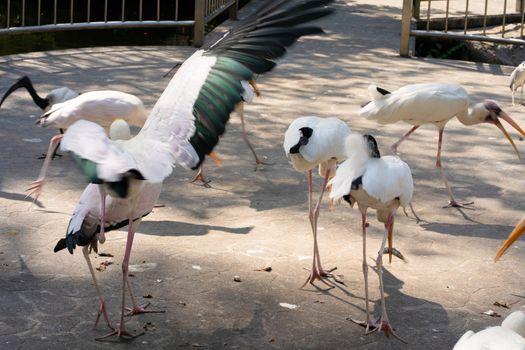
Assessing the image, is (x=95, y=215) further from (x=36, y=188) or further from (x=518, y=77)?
(x=518, y=77)

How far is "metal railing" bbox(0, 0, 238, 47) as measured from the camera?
12371 mm

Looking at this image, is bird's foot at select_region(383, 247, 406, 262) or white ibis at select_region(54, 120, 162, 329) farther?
bird's foot at select_region(383, 247, 406, 262)

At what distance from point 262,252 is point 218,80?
1585 mm

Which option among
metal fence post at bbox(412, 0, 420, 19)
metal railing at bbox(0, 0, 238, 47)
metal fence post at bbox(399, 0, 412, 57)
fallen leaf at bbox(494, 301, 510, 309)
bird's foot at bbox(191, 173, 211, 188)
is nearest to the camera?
fallen leaf at bbox(494, 301, 510, 309)

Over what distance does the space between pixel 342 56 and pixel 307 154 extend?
7180 mm

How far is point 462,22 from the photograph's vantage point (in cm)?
1516

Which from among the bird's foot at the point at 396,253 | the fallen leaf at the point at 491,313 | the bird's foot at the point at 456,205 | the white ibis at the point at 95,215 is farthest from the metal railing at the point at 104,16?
the fallen leaf at the point at 491,313

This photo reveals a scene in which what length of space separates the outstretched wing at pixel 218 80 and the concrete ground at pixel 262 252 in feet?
3.29

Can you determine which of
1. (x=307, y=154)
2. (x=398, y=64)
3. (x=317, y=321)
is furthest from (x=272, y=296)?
(x=398, y=64)

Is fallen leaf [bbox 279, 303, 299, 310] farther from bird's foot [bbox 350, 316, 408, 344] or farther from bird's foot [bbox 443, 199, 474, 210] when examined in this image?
bird's foot [bbox 443, 199, 474, 210]

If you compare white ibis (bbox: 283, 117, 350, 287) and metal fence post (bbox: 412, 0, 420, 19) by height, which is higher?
white ibis (bbox: 283, 117, 350, 287)

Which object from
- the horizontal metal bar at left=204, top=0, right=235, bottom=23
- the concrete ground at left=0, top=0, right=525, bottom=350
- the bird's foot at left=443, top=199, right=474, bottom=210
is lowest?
the concrete ground at left=0, top=0, right=525, bottom=350

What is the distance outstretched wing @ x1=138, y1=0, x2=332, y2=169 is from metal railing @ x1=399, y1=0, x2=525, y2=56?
7.90 meters

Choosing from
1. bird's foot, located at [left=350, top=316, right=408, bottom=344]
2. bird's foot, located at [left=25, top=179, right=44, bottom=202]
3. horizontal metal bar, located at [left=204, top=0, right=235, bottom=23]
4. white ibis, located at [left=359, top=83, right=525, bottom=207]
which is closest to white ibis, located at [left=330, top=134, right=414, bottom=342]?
bird's foot, located at [left=350, top=316, right=408, bottom=344]
